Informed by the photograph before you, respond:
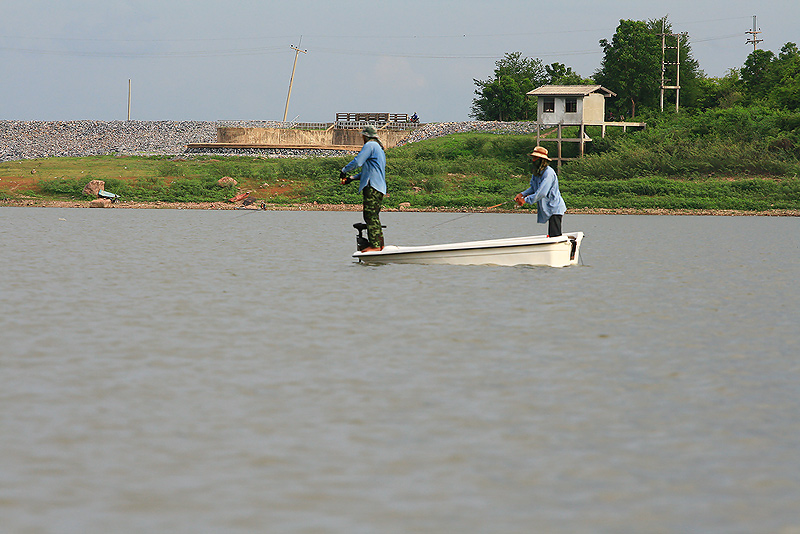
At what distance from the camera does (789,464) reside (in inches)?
214

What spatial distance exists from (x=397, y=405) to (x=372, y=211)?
10013mm

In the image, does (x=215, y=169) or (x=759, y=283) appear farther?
(x=215, y=169)


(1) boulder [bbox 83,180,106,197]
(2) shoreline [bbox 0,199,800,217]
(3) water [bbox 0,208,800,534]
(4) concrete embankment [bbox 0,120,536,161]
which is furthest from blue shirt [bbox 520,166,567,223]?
(4) concrete embankment [bbox 0,120,536,161]

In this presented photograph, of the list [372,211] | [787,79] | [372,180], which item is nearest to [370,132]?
[372,180]

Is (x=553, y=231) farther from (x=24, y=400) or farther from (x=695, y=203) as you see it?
→ (x=695, y=203)

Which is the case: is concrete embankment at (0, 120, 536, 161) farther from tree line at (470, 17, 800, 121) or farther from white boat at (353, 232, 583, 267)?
white boat at (353, 232, 583, 267)

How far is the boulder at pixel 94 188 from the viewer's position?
44.6 m

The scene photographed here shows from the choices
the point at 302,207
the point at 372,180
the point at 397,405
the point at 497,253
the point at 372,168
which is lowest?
the point at 397,405

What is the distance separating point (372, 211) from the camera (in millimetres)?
16531

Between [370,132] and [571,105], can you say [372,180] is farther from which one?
[571,105]

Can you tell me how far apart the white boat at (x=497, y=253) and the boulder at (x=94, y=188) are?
3098 cm

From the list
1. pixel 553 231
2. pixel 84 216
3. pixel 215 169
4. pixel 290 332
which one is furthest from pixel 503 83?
pixel 290 332

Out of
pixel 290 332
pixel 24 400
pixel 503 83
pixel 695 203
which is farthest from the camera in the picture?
pixel 503 83

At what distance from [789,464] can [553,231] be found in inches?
454
